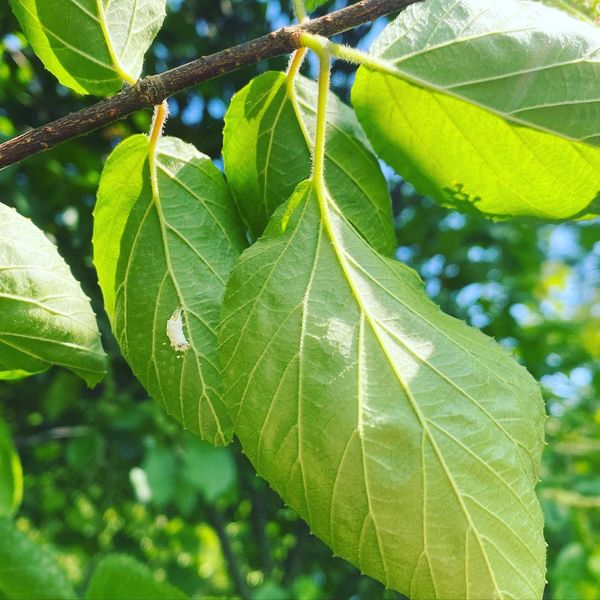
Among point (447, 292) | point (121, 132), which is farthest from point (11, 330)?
point (447, 292)

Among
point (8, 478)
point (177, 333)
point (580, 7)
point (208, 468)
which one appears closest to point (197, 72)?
point (177, 333)

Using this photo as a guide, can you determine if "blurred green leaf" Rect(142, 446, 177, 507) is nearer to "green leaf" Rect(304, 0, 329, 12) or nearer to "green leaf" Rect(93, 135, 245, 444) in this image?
"green leaf" Rect(93, 135, 245, 444)

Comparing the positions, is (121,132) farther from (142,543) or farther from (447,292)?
(142,543)

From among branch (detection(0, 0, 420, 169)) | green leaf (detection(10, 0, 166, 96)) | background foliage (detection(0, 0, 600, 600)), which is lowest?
background foliage (detection(0, 0, 600, 600))

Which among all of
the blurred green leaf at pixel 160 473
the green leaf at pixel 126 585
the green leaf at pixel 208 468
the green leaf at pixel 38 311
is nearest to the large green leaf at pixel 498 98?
the green leaf at pixel 38 311

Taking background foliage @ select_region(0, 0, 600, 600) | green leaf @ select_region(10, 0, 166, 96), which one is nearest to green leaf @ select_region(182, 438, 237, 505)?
background foliage @ select_region(0, 0, 600, 600)

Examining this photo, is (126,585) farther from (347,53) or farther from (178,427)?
(178,427)
